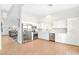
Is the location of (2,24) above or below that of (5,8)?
below

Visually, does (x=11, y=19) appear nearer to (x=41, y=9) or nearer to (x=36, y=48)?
(x=41, y=9)

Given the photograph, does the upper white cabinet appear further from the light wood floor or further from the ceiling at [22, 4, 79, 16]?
the light wood floor

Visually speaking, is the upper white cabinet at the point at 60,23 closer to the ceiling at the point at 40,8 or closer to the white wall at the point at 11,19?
the ceiling at the point at 40,8

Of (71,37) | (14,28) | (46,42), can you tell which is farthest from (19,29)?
(71,37)

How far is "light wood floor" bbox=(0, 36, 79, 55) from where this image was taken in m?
2.26

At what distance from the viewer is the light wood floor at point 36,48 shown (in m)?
2.26

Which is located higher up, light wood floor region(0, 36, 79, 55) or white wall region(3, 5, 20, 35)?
white wall region(3, 5, 20, 35)

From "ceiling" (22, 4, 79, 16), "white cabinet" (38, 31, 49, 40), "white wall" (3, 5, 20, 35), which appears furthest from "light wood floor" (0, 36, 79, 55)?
"ceiling" (22, 4, 79, 16)

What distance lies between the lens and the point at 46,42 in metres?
2.27

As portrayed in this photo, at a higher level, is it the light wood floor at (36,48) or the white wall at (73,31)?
the white wall at (73,31)

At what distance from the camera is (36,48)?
2.28m

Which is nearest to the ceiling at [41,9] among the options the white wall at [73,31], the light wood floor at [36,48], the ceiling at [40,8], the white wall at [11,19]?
the ceiling at [40,8]
